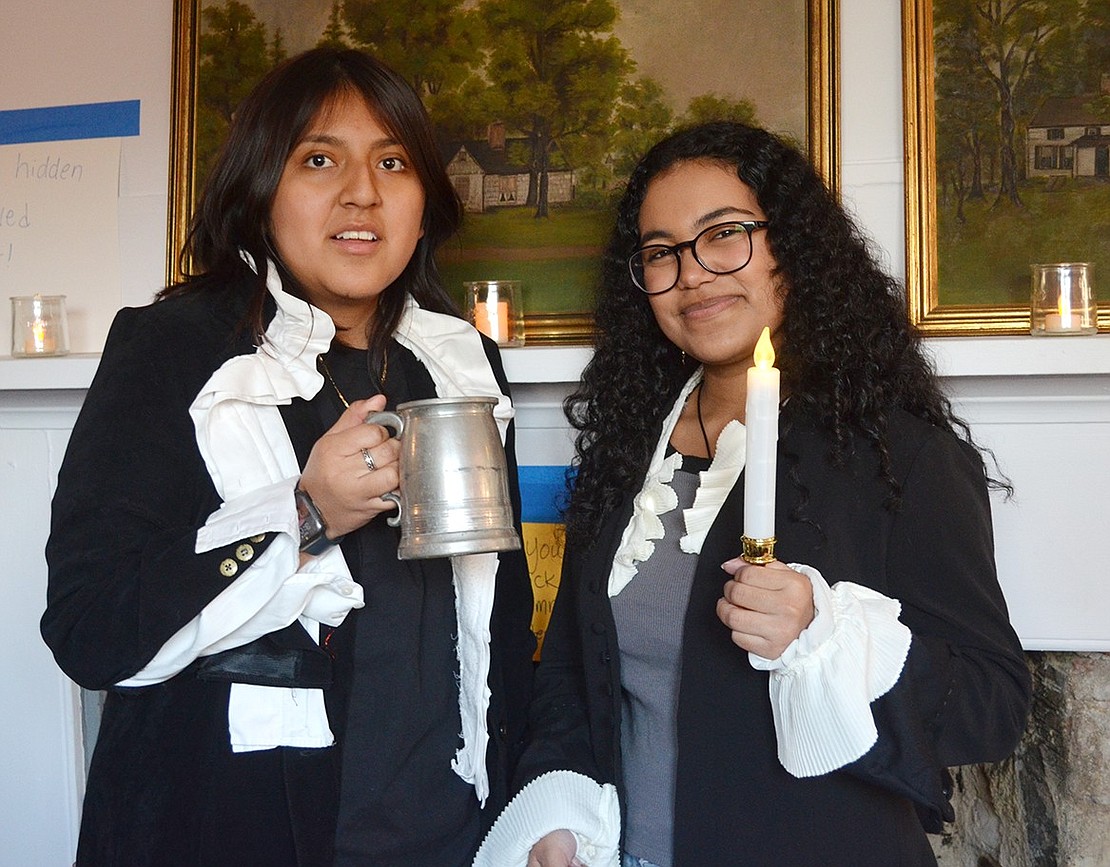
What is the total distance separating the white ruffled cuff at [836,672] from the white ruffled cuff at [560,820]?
284mm

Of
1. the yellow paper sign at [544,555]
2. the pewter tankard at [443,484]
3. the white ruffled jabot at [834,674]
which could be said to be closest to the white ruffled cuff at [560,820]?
the white ruffled jabot at [834,674]

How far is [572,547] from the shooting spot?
1452 mm

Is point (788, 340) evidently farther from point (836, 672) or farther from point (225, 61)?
point (225, 61)

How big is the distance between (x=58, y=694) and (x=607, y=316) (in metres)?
1.43

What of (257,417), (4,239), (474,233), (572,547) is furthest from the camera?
(4,239)

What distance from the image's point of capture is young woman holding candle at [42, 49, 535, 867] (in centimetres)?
112

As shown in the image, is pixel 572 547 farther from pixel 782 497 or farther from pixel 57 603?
pixel 57 603

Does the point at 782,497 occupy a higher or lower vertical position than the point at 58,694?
higher

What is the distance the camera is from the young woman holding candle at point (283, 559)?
44.3 inches

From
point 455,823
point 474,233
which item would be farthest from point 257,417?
point 474,233

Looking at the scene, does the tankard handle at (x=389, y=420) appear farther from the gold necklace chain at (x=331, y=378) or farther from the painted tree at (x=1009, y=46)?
the painted tree at (x=1009, y=46)

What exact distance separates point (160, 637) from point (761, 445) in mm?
652

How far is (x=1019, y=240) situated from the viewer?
1.65 metres

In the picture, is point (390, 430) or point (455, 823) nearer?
point (390, 430)
